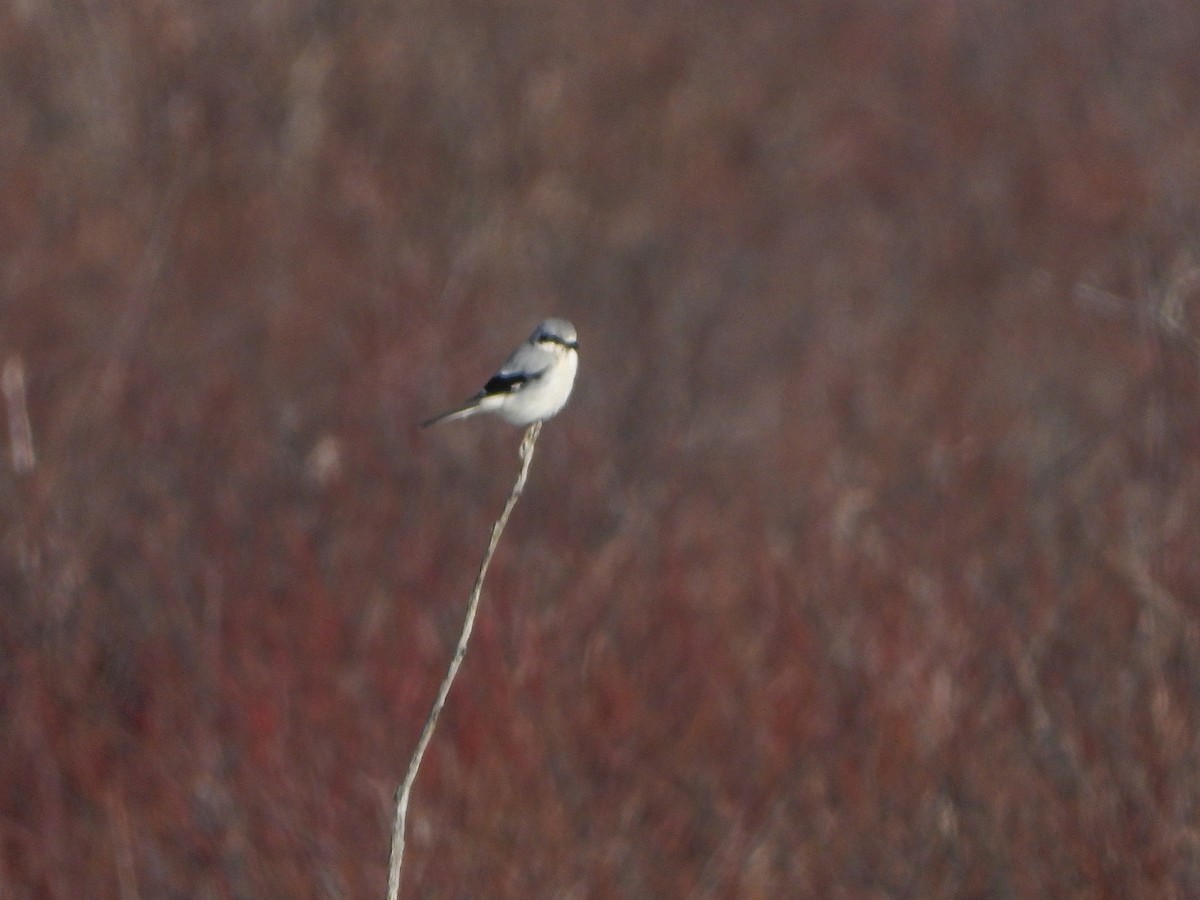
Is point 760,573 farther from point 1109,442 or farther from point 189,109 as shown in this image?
point 189,109

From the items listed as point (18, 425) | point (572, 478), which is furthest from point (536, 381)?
point (572, 478)

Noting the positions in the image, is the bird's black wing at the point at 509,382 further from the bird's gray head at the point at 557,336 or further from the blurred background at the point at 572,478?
the blurred background at the point at 572,478

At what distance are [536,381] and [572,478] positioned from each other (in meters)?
3.65

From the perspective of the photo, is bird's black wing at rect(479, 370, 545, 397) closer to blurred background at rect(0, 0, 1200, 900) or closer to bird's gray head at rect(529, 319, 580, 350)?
bird's gray head at rect(529, 319, 580, 350)

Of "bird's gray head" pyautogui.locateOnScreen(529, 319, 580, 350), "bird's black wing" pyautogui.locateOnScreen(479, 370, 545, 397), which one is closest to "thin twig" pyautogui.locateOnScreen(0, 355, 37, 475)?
"bird's black wing" pyautogui.locateOnScreen(479, 370, 545, 397)

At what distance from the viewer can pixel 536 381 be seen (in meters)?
3.98

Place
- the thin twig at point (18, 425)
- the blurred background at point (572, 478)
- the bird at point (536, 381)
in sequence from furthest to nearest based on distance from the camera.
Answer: the thin twig at point (18, 425) → the blurred background at point (572, 478) → the bird at point (536, 381)

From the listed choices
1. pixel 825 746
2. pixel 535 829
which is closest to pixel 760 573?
pixel 825 746

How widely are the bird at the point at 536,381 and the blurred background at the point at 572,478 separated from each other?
1.12 metres

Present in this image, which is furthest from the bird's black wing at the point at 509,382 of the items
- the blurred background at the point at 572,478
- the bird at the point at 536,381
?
the blurred background at the point at 572,478

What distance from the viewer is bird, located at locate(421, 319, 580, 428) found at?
155 inches

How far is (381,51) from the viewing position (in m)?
12.2

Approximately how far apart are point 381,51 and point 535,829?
794cm

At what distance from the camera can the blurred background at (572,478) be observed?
5.18 metres
